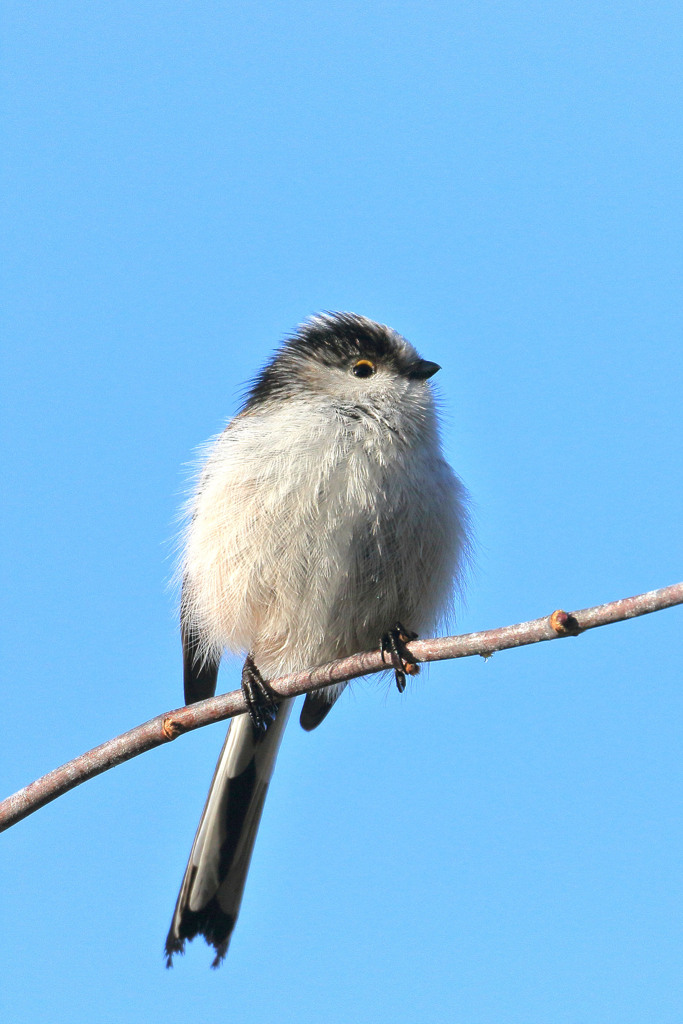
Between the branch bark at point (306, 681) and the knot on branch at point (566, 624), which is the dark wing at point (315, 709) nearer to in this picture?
the branch bark at point (306, 681)

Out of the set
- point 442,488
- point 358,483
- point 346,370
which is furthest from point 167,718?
point 346,370

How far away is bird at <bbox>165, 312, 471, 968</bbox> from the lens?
427cm

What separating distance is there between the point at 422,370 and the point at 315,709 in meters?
1.94

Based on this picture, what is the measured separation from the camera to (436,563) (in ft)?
14.9

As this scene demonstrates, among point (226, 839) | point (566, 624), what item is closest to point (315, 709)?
point (226, 839)

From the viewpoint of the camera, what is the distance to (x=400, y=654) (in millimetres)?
3641

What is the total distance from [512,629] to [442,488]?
6.10 ft

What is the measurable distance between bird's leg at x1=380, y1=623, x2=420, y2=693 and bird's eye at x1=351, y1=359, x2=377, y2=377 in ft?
5.13

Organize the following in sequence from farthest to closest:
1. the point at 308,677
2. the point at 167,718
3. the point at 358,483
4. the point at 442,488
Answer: the point at 442,488 < the point at 358,483 < the point at 308,677 < the point at 167,718

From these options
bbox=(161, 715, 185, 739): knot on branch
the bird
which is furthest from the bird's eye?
bbox=(161, 715, 185, 739): knot on branch

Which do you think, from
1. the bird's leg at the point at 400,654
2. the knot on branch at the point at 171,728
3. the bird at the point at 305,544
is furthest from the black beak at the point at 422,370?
the knot on branch at the point at 171,728

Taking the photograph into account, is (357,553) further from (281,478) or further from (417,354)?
(417,354)

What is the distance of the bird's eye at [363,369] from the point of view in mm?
4984

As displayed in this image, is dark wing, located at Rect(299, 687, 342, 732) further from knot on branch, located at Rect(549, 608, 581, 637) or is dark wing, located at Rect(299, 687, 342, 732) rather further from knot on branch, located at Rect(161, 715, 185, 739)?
knot on branch, located at Rect(549, 608, 581, 637)
